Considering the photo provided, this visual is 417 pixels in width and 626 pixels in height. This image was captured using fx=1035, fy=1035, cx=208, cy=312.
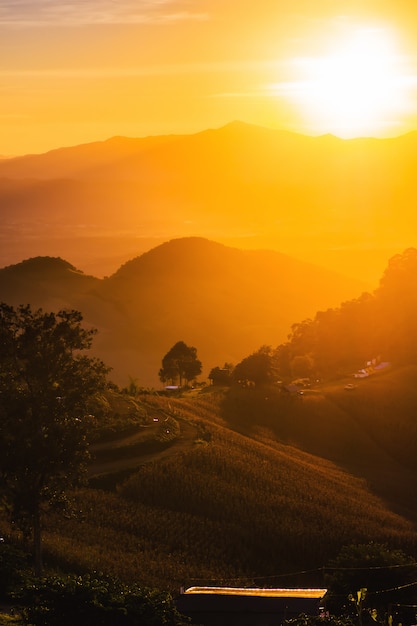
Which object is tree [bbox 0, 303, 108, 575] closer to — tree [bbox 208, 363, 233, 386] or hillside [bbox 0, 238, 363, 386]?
tree [bbox 208, 363, 233, 386]

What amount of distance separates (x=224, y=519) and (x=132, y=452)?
9.50 meters

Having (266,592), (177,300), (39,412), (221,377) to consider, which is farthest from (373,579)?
(177,300)

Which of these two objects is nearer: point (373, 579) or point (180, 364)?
point (373, 579)

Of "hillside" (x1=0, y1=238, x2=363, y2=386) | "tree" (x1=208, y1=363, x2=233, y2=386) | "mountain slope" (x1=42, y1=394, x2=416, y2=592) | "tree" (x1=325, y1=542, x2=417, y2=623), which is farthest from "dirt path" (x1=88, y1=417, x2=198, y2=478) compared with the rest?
"hillside" (x1=0, y1=238, x2=363, y2=386)

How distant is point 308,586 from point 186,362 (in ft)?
167

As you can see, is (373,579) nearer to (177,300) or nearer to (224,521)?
(224,521)

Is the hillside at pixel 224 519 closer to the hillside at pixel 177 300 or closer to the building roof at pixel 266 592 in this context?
the building roof at pixel 266 592

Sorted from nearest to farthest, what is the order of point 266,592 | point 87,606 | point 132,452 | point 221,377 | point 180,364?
1. point 87,606
2. point 266,592
3. point 132,452
4. point 221,377
5. point 180,364

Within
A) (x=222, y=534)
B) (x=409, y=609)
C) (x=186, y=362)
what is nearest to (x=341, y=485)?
(x=222, y=534)

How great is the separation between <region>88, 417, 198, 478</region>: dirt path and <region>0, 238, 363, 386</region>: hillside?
49691mm

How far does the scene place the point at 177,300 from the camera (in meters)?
166

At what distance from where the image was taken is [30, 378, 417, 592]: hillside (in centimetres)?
4772

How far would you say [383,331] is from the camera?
105 metres

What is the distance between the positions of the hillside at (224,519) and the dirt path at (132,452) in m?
0.48
